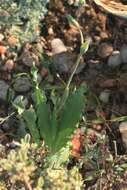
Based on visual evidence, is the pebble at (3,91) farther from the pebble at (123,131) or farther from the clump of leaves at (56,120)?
the pebble at (123,131)

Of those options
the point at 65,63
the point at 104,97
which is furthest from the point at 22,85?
the point at 104,97

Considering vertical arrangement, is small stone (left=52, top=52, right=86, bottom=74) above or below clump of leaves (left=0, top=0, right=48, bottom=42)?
below

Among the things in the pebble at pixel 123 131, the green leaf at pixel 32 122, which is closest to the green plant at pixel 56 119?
the green leaf at pixel 32 122

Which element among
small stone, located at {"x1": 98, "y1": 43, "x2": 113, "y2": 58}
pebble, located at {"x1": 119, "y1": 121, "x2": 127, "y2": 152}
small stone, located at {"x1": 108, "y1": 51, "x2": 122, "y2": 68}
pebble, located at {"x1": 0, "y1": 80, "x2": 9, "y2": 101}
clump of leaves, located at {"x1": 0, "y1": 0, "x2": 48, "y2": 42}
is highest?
clump of leaves, located at {"x1": 0, "y1": 0, "x2": 48, "y2": 42}

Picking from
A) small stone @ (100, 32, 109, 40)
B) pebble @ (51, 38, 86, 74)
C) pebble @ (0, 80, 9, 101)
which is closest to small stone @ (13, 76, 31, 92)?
pebble @ (0, 80, 9, 101)

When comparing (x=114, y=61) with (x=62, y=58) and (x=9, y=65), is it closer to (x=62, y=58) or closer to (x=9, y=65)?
(x=62, y=58)

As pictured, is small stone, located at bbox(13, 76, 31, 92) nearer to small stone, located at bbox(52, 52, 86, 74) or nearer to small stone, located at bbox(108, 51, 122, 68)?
small stone, located at bbox(52, 52, 86, 74)
